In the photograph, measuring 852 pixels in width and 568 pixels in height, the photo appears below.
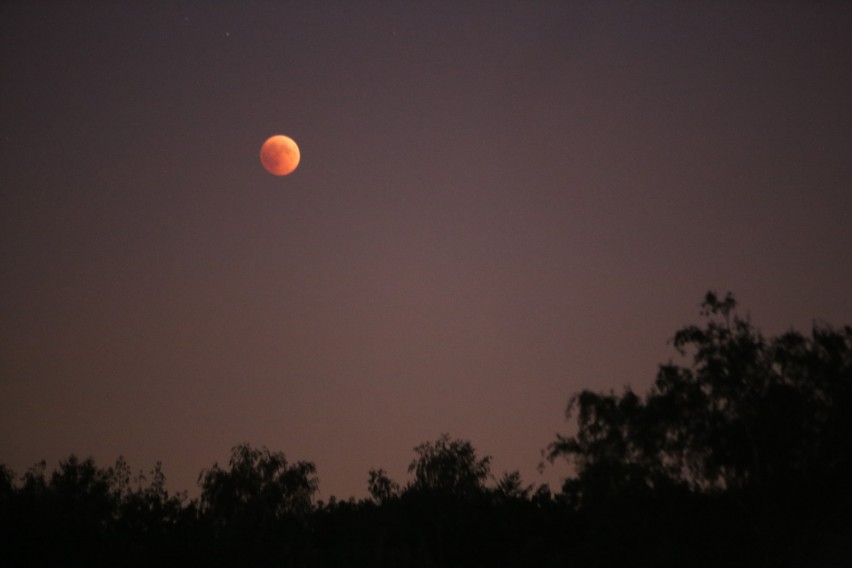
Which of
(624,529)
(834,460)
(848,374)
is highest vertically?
(848,374)

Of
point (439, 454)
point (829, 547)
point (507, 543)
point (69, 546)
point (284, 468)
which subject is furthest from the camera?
point (284, 468)

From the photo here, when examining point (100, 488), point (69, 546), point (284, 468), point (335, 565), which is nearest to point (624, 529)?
point (335, 565)

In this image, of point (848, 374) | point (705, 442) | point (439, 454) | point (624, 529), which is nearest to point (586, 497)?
point (624, 529)

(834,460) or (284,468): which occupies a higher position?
(284,468)

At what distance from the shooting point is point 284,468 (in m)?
81.4

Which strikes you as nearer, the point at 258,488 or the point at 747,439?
the point at 747,439

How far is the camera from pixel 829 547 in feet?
131

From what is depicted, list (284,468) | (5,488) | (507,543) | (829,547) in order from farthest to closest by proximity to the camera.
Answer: (284,468) → (507,543) → (829,547) → (5,488)

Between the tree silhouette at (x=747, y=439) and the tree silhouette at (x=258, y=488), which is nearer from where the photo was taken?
the tree silhouette at (x=747, y=439)

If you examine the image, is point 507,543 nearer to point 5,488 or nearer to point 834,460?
point 834,460

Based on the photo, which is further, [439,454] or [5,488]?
[439,454]

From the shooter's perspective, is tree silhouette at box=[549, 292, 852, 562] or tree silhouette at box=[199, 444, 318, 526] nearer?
tree silhouette at box=[549, 292, 852, 562]

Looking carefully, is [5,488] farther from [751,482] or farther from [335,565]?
[751,482]

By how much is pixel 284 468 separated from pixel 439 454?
18612 millimetres
